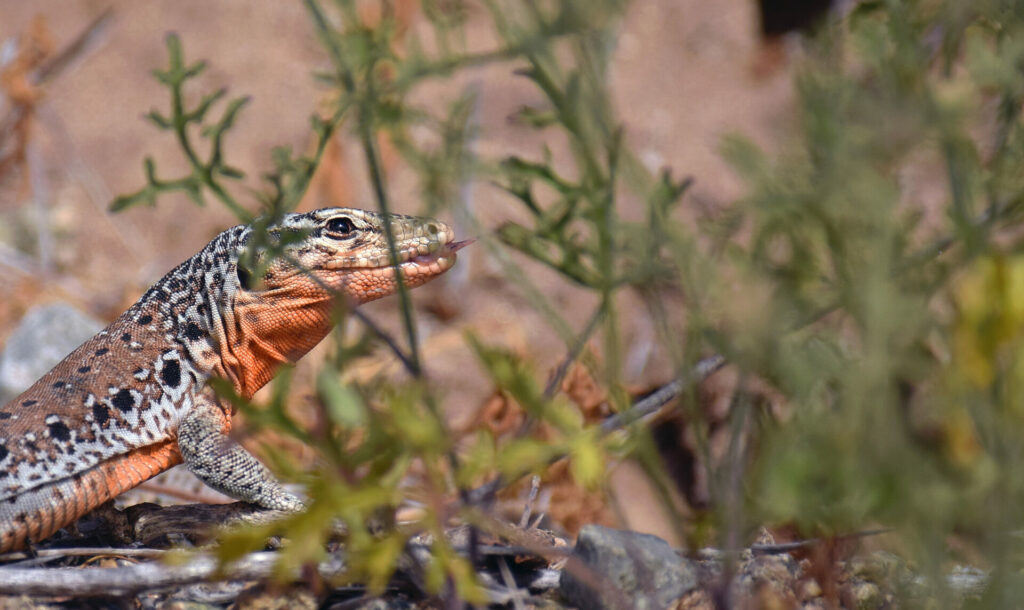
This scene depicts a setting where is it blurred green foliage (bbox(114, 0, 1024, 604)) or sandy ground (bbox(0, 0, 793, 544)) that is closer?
blurred green foliage (bbox(114, 0, 1024, 604))

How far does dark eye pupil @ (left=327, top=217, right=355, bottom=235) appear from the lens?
403cm

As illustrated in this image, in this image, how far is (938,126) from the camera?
6.09ft

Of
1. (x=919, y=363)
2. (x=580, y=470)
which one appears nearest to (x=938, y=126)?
(x=919, y=363)

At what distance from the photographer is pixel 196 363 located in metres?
4.04

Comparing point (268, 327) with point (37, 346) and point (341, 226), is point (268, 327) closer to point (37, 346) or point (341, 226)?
point (341, 226)

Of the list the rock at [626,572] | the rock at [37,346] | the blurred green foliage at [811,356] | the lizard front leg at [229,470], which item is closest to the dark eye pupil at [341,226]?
the lizard front leg at [229,470]

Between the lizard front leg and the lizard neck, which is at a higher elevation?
the lizard neck

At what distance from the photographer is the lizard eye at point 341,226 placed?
4027mm

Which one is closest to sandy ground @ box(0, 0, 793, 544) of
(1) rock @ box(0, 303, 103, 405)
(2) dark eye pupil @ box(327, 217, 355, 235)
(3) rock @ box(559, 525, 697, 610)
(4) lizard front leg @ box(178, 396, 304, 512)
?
(1) rock @ box(0, 303, 103, 405)

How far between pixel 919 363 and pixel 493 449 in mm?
973

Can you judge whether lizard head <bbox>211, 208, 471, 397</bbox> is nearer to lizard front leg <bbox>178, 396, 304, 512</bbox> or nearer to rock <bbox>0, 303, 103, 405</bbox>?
lizard front leg <bbox>178, 396, 304, 512</bbox>

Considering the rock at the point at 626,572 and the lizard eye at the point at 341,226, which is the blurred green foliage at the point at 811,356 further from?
the lizard eye at the point at 341,226

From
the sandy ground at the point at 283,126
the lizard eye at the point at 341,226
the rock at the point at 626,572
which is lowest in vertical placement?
the rock at the point at 626,572

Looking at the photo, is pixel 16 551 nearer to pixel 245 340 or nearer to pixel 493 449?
pixel 245 340
